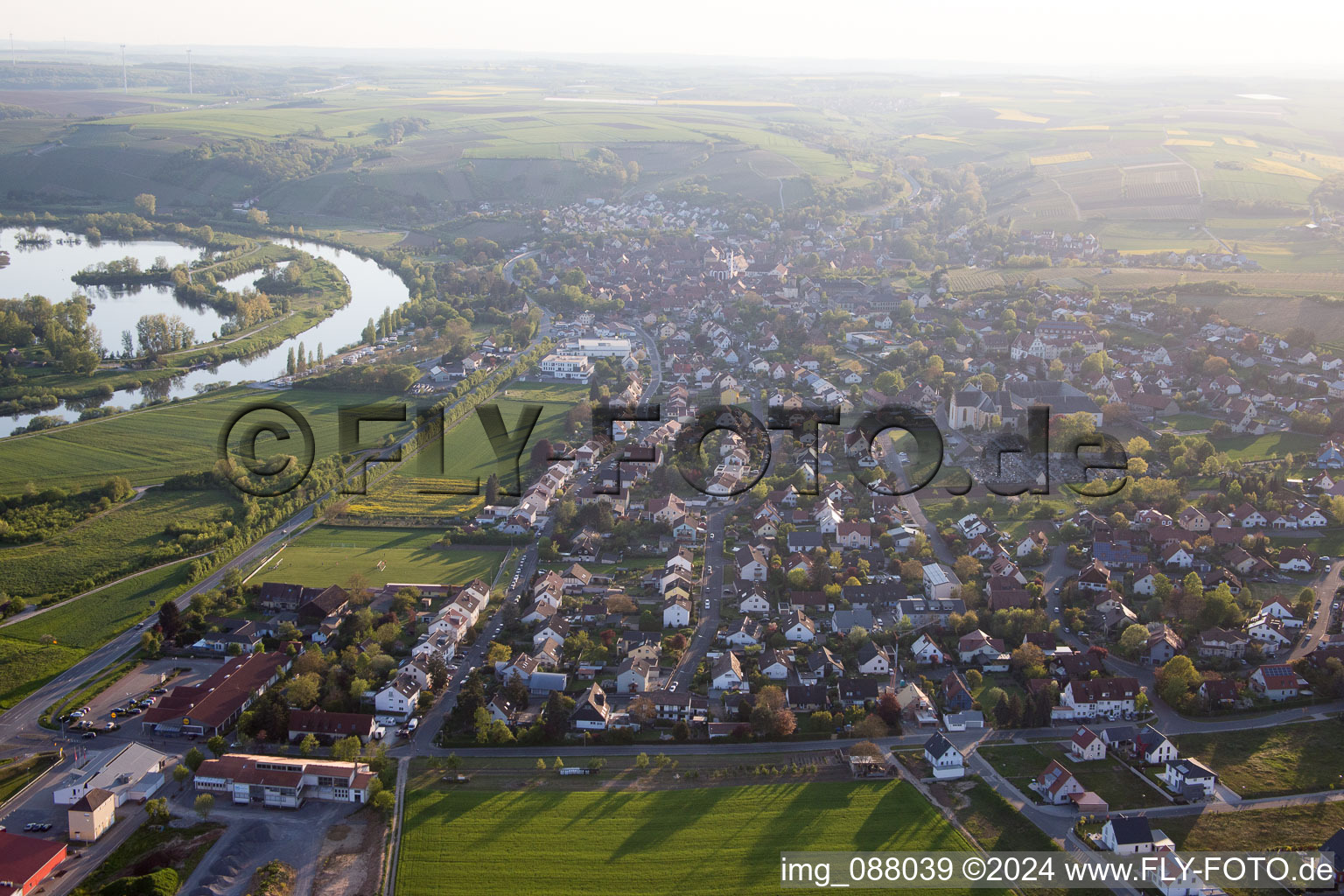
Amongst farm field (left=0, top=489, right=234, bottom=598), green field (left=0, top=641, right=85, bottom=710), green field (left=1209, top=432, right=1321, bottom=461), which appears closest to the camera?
green field (left=0, top=641, right=85, bottom=710)

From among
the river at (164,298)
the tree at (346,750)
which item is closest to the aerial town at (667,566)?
the tree at (346,750)

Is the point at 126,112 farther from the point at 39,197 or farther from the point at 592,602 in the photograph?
the point at 592,602

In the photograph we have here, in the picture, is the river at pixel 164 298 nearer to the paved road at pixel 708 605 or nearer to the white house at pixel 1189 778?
the paved road at pixel 708 605

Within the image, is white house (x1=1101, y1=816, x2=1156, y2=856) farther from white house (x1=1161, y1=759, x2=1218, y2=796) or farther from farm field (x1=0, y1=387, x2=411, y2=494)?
farm field (x1=0, y1=387, x2=411, y2=494)

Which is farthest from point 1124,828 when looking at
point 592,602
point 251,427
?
point 251,427

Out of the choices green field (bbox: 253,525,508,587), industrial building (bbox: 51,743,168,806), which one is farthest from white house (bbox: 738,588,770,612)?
industrial building (bbox: 51,743,168,806)

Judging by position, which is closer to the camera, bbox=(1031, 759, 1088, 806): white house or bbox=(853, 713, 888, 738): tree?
bbox=(1031, 759, 1088, 806): white house
